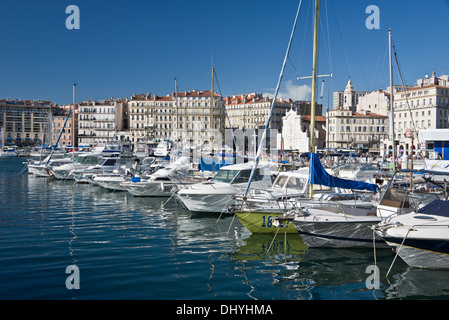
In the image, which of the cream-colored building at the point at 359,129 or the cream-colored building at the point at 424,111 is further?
the cream-colored building at the point at 359,129

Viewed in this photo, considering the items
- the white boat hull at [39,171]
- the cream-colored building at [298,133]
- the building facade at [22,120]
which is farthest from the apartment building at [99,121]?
the white boat hull at [39,171]

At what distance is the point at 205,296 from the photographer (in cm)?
960

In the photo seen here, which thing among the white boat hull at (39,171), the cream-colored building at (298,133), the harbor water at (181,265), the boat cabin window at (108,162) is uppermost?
the cream-colored building at (298,133)

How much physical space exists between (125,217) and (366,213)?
10967 mm

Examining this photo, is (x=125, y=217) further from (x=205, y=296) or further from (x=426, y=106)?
(x=426, y=106)

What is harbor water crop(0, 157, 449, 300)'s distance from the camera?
9859 millimetres

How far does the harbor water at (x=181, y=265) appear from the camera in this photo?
9.86m

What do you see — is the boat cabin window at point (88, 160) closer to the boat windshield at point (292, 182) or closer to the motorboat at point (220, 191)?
the motorboat at point (220, 191)

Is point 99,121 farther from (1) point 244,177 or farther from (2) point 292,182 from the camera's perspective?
(2) point 292,182

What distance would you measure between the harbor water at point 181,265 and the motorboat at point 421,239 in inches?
14.1

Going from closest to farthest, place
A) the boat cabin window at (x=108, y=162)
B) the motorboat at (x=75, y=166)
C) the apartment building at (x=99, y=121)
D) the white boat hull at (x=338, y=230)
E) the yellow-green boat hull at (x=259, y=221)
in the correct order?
1. the white boat hull at (x=338, y=230)
2. the yellow-green boat hull at (x=259, y=221)
3. the boat cabin window at (x=108, y=162)
4. the motorboat at (x=75, y=166)
5. the apartment building at (x=99, y=121)

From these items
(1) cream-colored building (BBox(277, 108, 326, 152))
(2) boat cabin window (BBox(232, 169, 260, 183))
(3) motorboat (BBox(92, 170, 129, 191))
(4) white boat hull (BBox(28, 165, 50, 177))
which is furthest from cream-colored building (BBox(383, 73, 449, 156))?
(2) boat cabin window (BBox(232, 169, 260, 183))

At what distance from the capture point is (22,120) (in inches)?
5502
